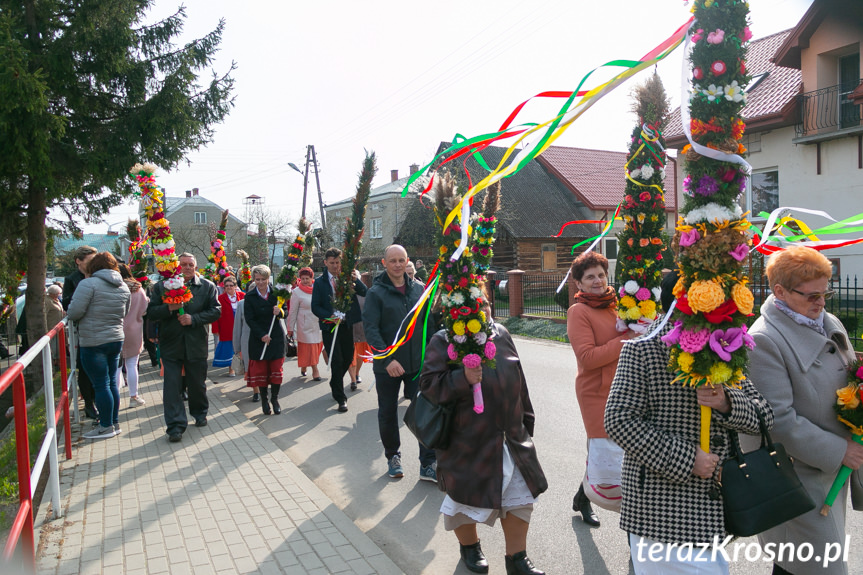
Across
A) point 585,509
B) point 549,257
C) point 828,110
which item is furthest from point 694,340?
point 549,257

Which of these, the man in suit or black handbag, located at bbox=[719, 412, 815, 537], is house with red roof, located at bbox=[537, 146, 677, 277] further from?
black handbag, located at bbox=[719, 412, 815, 537]

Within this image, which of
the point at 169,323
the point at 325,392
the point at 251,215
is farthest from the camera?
the point at 251,215

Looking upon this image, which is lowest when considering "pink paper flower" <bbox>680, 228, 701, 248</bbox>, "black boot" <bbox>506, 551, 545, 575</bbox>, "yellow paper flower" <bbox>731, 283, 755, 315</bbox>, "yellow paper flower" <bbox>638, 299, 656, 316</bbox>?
"black boot" <bbox>506, 551, 545, 575</bbox>

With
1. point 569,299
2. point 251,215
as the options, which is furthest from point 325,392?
point 251,215

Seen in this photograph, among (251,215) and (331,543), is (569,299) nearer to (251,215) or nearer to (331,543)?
(331,543)

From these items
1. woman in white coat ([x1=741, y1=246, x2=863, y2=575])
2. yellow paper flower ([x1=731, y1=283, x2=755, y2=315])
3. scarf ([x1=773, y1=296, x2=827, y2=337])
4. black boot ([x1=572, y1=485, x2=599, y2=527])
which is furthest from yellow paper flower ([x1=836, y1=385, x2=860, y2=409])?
black boot ([x1=572, y1=485, x2=599, y2=527])

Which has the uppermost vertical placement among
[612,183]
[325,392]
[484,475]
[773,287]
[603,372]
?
[612,183]

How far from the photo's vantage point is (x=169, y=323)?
7.34 metres

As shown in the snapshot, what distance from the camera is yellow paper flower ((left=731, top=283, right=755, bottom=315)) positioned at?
2.40 meters

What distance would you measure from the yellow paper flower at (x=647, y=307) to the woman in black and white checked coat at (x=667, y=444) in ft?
5.02

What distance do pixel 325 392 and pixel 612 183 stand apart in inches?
1168

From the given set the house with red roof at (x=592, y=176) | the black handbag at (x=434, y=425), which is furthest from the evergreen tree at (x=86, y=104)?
the house with red roof at (x=592, y=176)

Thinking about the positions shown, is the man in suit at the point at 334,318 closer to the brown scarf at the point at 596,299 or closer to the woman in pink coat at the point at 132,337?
the woman in pink coat at the point at 132,337

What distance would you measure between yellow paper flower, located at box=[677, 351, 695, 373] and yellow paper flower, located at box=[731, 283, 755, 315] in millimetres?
254
